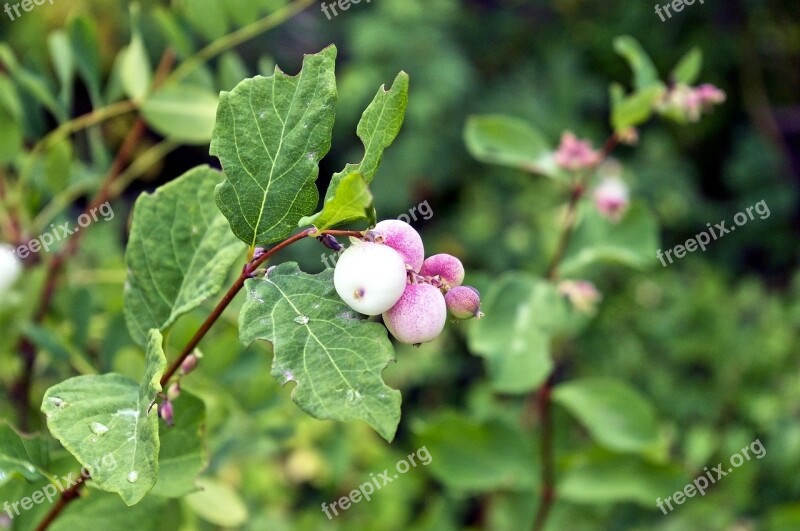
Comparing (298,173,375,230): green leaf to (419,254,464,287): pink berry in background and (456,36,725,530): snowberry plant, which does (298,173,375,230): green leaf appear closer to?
(419,254,464,287): pink berry in background

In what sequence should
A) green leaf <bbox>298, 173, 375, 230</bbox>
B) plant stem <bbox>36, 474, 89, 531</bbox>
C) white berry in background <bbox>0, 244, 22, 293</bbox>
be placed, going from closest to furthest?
green leaf <bbox>298, 173, 375, 230</bbox> → plant stem <bbox>36, 474, 89, 531</bbox> → white berry in background <bbox>0, 244, 22, 293</bbox>

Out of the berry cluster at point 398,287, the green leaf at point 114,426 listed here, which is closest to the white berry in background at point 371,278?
the berry cluster at point 398,287

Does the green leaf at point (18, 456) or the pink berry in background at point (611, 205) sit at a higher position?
the green leaf at point (18, 456)

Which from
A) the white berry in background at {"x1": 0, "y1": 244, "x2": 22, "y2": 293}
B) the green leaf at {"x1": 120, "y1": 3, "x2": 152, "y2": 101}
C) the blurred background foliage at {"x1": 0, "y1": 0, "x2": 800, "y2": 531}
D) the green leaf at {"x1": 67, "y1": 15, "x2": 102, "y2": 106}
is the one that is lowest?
the blurred background foliage at {"x1": 0, "y1": 0, "x2": 800, "y2": 531}

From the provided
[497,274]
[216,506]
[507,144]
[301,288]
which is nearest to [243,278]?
[301,288]

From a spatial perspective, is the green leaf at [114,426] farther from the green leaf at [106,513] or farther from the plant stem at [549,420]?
the plant stem at [549,420]

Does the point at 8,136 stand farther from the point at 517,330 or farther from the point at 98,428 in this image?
the point at 517,330

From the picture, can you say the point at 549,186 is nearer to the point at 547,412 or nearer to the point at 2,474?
the point at 547,412

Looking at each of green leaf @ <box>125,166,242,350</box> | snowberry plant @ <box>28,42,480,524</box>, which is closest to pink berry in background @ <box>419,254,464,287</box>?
snowberry plant @ <box>28,42,480,524</box>
